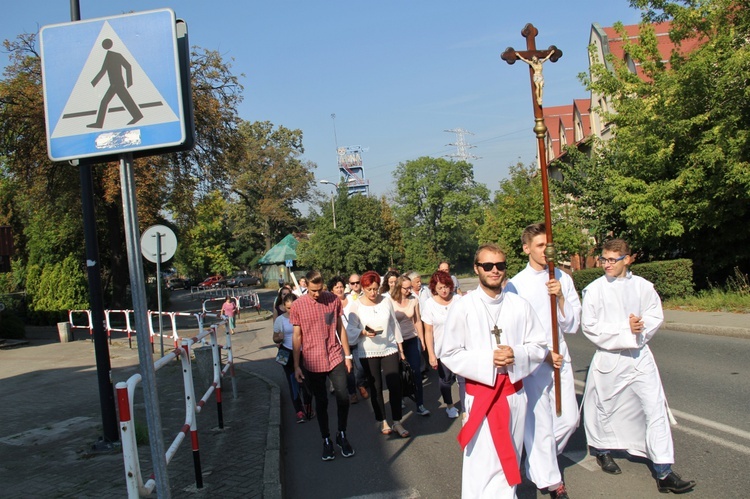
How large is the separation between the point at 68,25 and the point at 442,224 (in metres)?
74.2

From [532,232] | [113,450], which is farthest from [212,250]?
[532,232]

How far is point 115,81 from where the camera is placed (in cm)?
318

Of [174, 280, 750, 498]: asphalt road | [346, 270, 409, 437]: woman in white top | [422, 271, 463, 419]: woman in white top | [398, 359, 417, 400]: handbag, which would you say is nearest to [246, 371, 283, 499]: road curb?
[174, 280, 750, 498]: asphalt road

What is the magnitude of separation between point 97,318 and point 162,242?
4.44 m

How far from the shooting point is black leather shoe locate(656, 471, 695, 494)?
4.86 m

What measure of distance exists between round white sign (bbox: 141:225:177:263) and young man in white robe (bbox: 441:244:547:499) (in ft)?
28.6

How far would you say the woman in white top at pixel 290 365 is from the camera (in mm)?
8812

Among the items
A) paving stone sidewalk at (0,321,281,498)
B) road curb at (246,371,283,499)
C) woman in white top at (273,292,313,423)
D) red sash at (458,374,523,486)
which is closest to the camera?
red sash at (458,374,523,486)

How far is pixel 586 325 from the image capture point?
5.66m

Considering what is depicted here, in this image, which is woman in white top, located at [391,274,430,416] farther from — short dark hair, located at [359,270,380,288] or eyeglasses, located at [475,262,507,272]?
eyeglasses, located at [475,262,507,272]

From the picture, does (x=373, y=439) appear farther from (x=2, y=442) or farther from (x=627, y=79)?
(x=627, y=79)

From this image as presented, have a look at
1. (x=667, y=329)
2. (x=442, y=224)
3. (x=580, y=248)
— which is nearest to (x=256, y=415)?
(x=667, y=329)

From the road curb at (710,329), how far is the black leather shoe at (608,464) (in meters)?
8.63

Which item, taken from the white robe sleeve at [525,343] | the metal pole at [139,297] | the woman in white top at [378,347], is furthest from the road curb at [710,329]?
the metal pole at [139,297]
